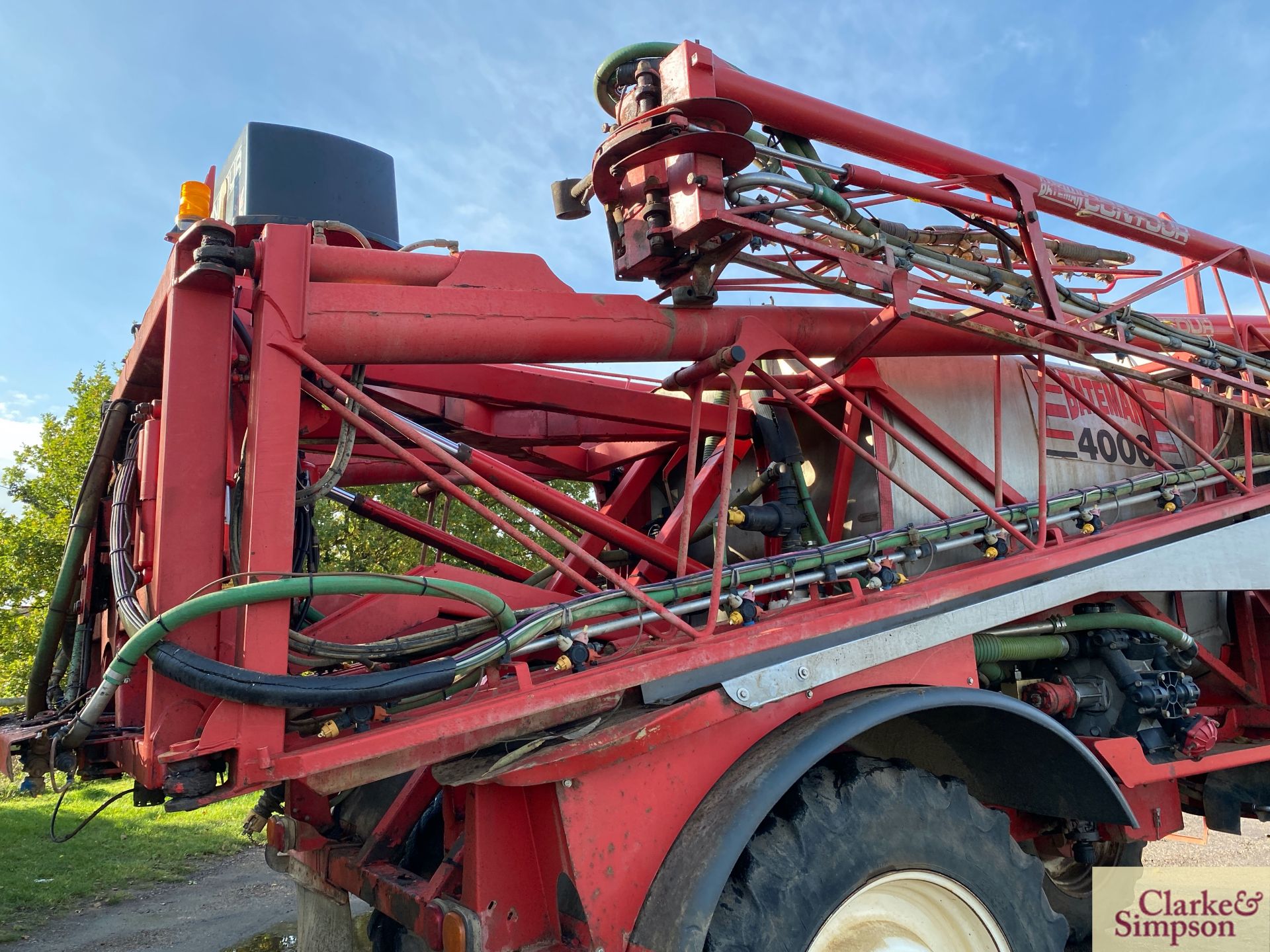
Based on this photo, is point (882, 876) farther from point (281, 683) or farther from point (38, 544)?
point (38, 544)

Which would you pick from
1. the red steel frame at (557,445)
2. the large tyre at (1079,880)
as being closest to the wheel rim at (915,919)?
the red steel frame at (557,445)

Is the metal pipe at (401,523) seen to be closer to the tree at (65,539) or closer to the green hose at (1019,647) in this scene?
the green hose at (1019,647)

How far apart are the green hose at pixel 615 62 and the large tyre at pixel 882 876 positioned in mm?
2686

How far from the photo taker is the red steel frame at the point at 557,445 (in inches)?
101

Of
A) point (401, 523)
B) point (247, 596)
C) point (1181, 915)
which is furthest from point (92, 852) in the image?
point (1181, 915)

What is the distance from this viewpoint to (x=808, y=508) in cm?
422

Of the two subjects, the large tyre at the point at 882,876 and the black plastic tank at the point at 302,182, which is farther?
the black plastic tank at the point at 302,182

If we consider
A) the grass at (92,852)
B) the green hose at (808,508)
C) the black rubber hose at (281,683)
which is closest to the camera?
the black rubber hose at (281,683)

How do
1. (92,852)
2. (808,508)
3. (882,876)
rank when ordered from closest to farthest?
(882,876)
(808,508)
(92,852)

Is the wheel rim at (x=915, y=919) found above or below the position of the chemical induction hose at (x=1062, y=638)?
below

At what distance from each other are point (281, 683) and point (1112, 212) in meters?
4.47

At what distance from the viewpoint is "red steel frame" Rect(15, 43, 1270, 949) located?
101 inches

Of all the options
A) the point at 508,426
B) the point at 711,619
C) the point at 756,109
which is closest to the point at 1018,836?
the point at 711,619

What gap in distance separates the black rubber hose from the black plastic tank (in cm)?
259
